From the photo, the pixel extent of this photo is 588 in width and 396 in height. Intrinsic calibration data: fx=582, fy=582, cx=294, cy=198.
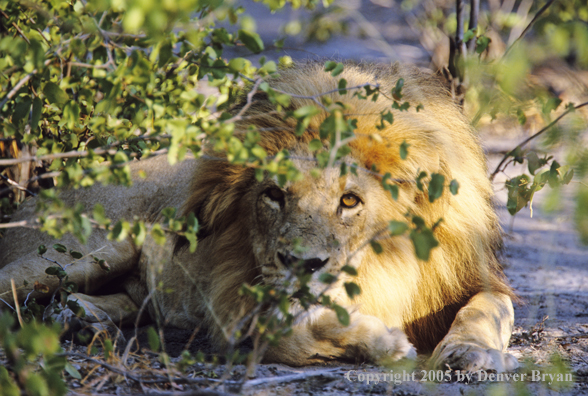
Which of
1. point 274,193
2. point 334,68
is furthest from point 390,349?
point 334,68

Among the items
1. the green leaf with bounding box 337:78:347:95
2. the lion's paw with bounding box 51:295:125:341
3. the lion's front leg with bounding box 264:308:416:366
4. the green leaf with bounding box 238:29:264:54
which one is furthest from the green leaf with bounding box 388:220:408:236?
the lion's paw with bounding box 51:295:125:341

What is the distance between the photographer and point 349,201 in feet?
10.3

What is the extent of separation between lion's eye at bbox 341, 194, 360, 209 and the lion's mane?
0.17 meters

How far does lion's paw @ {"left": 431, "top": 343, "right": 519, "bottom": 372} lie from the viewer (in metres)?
2.68

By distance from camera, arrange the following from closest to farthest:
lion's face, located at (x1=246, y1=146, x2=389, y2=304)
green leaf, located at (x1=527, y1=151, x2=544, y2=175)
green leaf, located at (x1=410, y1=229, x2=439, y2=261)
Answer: green leaf, located at (x1=410, y1=229, x2=439, y2=261), lion's face, located at (x1=246, y1=146, x2=389, y2=304), green leaf, located at (x1=527, y1=151, x2=544, y2=175)

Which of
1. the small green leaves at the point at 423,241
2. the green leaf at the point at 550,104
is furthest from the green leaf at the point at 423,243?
the green leaf at the point at 550,104

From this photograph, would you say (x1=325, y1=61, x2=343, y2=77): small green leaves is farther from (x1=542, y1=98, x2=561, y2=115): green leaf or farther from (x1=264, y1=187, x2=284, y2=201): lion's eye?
(x1=542, y1=98, x2=561, y2=115): green leaf

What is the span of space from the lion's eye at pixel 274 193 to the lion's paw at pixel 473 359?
1.16 metres

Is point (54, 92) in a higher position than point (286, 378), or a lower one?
higher

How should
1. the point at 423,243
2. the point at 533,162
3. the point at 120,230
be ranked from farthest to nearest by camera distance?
the point at 533,162 < the point at 120,230 < the point at 423,243

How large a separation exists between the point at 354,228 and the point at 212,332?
1161 millimetres

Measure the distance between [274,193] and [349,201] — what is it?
1.36ft

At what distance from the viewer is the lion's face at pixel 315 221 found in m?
2.84

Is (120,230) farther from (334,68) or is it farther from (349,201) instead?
(349,201)
